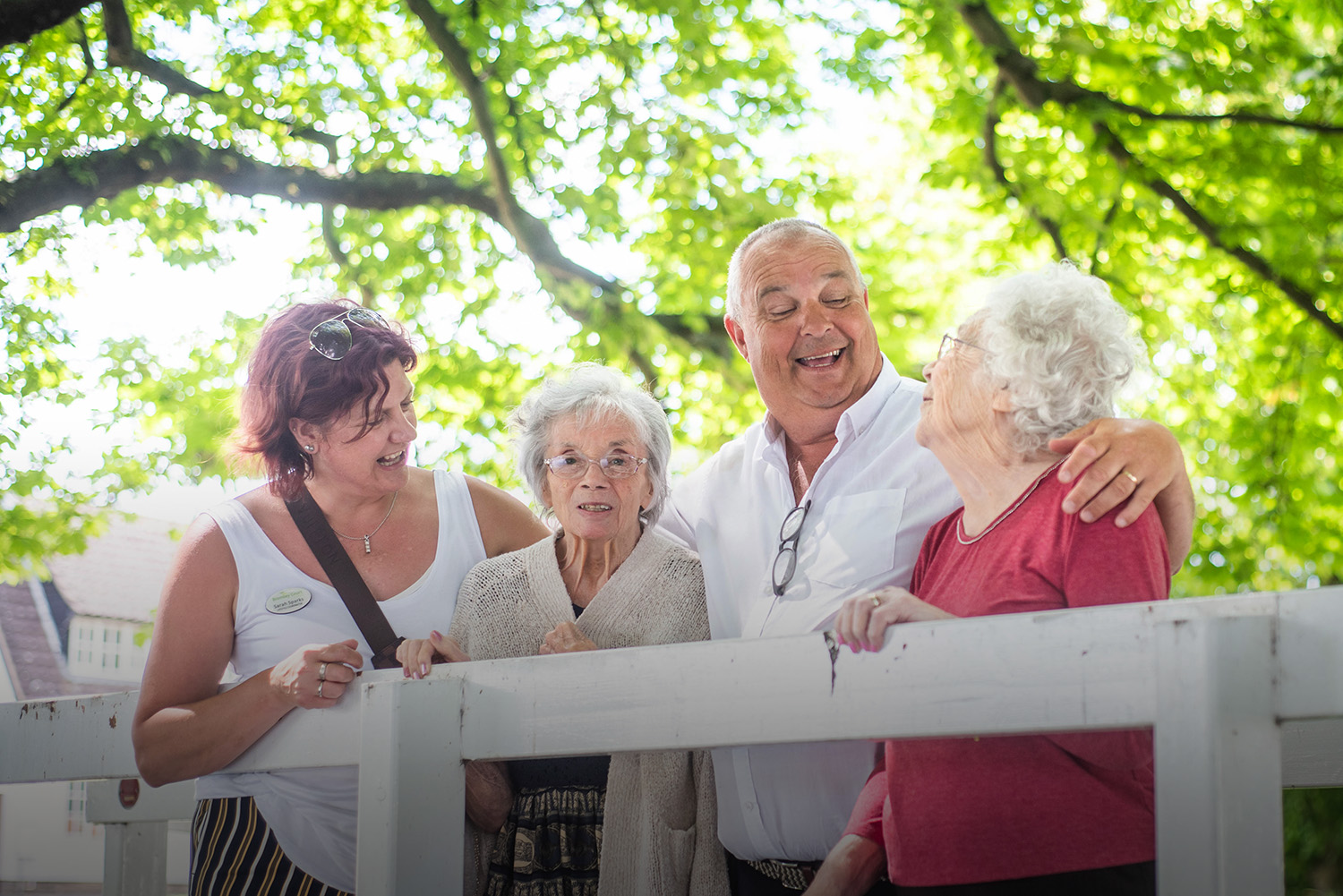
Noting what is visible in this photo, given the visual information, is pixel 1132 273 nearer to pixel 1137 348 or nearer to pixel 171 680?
pixel 1137 348

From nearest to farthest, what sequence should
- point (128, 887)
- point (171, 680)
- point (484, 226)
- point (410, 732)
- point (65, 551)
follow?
point (410, 732)
point (171, 680)
point (128, 887)
point (65, 551)
point (484, 226)

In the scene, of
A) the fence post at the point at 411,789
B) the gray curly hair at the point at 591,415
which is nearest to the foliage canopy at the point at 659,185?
the gray curly hair at the point at 591,415

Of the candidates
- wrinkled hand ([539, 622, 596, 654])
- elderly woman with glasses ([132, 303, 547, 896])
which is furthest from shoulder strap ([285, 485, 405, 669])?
wrinkled hand ([539, 622, 596, 654])

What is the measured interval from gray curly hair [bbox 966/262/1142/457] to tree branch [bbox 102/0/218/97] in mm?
5236

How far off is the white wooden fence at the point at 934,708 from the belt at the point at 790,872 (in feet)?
2.63

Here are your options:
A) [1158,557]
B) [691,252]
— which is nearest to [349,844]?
[1158,557]

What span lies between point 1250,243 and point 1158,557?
609 cm

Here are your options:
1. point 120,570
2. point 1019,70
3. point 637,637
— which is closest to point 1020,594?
point 637,637

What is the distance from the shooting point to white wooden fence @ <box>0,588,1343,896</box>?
41.6 inches

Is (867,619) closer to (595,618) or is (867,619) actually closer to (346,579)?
(595,618)

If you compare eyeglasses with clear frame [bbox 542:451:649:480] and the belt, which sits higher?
eyeglasses with clear frame [bbox 542:451:649:480]

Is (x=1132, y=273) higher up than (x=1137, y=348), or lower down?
higher up

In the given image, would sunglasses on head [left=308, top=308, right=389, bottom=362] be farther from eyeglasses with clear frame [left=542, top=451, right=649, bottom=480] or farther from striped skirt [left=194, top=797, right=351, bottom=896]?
striped skirt [left=194, top=797, right=351, bottom=896]

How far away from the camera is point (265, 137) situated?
6.63 metres
